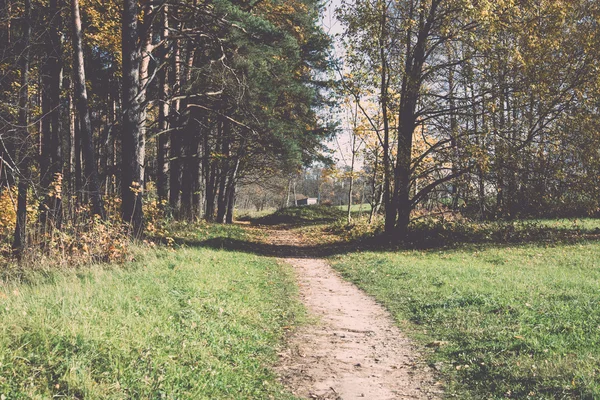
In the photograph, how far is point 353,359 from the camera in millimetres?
5703

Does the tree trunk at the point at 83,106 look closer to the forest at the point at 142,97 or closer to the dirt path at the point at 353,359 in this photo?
the forest at the point at 142,97

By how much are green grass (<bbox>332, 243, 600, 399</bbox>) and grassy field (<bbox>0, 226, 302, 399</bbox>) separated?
2.23m

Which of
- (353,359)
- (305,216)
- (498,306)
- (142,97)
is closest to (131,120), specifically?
(142,97)

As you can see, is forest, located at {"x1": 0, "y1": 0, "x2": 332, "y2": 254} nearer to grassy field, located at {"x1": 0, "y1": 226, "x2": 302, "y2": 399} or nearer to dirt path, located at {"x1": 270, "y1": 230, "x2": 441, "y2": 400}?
grassy field, located at {"x1": 0, "y1": 226, "x2": 302, "y2": 399}

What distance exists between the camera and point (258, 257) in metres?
14.1

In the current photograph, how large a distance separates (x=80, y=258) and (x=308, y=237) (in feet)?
49.0

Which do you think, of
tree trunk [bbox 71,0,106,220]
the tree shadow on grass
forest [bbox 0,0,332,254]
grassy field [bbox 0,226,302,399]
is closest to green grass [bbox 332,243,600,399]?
grassy field [bbox 0,226,302,399]

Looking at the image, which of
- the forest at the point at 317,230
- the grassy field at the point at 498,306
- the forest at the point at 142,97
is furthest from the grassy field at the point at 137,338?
the forest at the point at 142,97

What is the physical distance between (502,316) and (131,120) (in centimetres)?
1037

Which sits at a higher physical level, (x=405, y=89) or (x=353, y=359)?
(x=405, y=89)

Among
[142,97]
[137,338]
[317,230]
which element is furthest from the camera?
[317,230]

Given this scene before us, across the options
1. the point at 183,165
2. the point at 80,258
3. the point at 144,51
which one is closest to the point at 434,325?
the point at 80,258

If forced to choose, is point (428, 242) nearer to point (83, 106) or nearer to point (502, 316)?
point (502, 316)

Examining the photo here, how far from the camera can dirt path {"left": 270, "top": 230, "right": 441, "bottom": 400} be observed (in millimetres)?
4793
